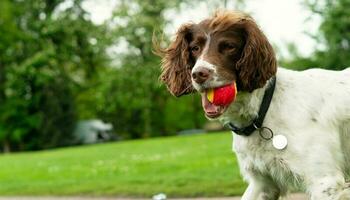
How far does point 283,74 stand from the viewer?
5.14 metres

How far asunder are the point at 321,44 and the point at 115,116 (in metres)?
23.1

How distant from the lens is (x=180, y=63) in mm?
5117

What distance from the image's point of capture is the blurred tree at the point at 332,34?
31484 mm

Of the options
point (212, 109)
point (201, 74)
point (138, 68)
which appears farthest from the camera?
point (138, 68)

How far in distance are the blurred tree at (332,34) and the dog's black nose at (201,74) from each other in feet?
91.0

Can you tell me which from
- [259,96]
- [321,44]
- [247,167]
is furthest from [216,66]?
[321,44]

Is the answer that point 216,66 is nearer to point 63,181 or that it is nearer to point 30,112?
point 63,181

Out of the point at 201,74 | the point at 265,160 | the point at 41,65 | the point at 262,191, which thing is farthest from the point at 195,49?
the point at 41,65

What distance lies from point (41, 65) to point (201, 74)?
42.7 meters

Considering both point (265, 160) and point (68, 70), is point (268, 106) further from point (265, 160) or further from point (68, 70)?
point (68, 70)

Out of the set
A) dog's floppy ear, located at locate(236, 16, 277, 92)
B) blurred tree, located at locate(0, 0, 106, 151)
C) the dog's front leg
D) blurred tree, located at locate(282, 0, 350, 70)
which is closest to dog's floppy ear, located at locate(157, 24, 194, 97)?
dog's floppy ear, located at locate(236, 16, 277, 92)

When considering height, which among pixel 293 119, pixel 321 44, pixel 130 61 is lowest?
pixel 130 61

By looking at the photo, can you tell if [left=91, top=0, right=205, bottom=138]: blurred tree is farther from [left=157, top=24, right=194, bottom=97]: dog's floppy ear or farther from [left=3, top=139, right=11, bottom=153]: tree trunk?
[left=157, top=24, right=194, bottom=97]: dog's floppy ear

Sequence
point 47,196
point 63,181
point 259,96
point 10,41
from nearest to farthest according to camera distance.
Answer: point 259,96
point 47,196
point 63,181
point 10,41
